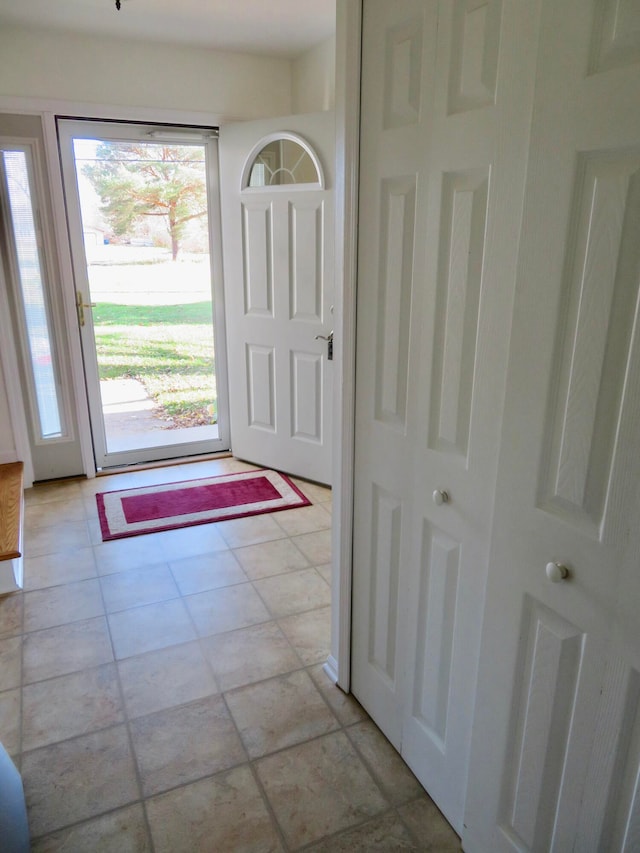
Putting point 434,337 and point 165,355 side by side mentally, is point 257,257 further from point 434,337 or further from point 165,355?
point 434,337

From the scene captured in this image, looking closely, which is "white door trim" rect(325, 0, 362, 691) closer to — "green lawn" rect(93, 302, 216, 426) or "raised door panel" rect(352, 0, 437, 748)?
"raised door panel" rect(352, 0, 437, 748)

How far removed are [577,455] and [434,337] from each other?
0.47 metres

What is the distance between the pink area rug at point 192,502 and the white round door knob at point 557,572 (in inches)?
94.9

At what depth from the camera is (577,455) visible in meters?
1.05

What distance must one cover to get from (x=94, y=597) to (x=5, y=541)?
47cm

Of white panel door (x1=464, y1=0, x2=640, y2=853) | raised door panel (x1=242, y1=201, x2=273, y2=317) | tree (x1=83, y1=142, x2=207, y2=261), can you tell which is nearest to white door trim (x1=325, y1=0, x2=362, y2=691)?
white panel door (x1=464, y1=0, x2=640, y2=853)

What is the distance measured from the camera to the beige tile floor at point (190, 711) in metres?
1.60

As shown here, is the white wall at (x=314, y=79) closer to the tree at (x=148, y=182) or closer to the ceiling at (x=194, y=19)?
the ceiling at (x=194, y=19)

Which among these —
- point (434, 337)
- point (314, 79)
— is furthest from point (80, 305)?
point (434, 337)

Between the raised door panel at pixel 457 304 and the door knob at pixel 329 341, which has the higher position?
the raised door panel at pixel 457 304

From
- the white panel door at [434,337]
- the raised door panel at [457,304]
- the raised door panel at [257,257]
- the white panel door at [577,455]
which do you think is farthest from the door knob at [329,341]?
the white panel door at [577,455]

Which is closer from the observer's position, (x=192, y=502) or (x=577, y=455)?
(x=577, y=455)

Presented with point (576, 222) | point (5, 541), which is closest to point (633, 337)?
point (576, 222)

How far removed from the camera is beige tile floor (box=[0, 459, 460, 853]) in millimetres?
1601
